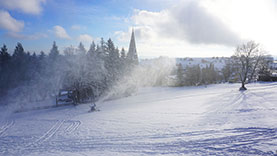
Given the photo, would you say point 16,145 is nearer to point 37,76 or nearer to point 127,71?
point 37,76

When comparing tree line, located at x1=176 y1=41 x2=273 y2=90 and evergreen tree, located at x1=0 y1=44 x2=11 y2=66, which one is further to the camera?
evergreen tree, located at x1=0 y1=44 x2=11 y2=66

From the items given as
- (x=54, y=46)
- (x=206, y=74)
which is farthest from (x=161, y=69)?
(x=54, y=46)

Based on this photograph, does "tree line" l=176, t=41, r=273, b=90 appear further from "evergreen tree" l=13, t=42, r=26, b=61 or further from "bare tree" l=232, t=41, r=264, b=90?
"evergreen tree" l=13, t=42, r=26, b=61

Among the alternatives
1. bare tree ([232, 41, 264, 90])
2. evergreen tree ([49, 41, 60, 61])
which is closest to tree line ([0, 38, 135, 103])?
evergreen tree ([49, 41, 60, 61])

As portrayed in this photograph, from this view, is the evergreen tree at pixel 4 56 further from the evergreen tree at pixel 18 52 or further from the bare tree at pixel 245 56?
the bare tree at pixel 245 56

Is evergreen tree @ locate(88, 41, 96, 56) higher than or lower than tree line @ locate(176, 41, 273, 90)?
higher

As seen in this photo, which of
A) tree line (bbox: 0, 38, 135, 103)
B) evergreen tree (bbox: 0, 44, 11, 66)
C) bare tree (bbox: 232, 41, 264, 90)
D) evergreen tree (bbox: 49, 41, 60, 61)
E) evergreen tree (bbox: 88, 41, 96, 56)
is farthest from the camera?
evergreen tree (bbox: 49, 41, 60, 61)

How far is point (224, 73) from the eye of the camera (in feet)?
173

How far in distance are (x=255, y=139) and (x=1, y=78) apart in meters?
38.1

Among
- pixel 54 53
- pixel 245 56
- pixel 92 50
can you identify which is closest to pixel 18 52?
pixel 54 53

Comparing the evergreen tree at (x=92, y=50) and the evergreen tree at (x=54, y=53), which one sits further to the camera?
the evergreen tree at (x=54, y=53)

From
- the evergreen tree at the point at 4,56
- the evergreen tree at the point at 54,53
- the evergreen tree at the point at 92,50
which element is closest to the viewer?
the evergreen tree at the point at 92,50

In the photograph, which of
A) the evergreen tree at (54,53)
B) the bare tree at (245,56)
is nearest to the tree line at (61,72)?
the evergreen tree at (54,53)

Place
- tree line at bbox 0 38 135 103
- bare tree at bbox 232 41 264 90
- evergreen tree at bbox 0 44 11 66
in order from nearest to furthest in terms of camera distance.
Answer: bare tree at bbox 232 41 264 90 < tree line at bbox 0 38 135 103 < evergreen tree at bbox 0 44 11 66
